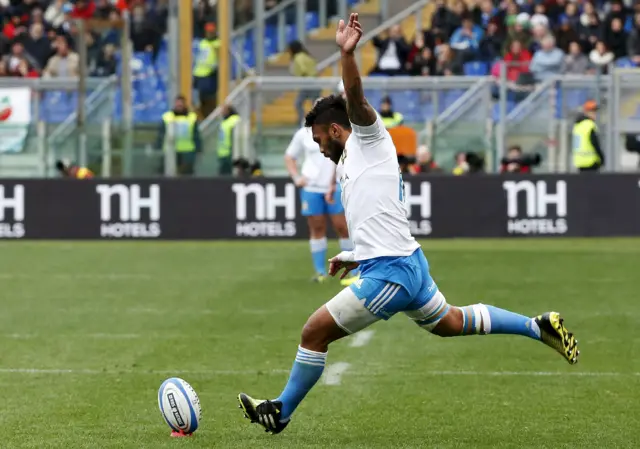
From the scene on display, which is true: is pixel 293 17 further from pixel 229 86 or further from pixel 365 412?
pixel 365 412

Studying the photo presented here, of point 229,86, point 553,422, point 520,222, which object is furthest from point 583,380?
point 229,86

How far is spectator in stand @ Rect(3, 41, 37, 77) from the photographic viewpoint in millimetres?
29766

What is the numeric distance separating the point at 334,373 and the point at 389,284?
→ 2862 millimetres

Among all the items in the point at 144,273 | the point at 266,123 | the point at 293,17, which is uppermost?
the point at 293,17

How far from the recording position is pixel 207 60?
93.4ft

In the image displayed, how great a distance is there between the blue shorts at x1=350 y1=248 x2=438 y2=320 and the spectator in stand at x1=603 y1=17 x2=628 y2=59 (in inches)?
815

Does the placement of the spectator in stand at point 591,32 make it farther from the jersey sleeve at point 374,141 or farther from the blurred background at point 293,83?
the jersey sleeve at point 374,141

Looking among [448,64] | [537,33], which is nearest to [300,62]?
[448,64]

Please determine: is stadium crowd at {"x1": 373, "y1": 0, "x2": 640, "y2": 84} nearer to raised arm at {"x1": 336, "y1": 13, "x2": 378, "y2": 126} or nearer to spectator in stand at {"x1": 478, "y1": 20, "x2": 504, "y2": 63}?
spectator in stand at {"x1": 478, "y1": 20, "x2": 504, "y2": 63}

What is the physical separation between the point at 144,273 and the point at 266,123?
22.6 ft

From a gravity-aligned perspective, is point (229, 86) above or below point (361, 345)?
above

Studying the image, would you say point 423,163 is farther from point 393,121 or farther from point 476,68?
point 476,68

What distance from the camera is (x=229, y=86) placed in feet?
90.4

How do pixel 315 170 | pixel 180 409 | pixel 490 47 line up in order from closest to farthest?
pixel 180 409, pixel 315 170, pixel 490 47
